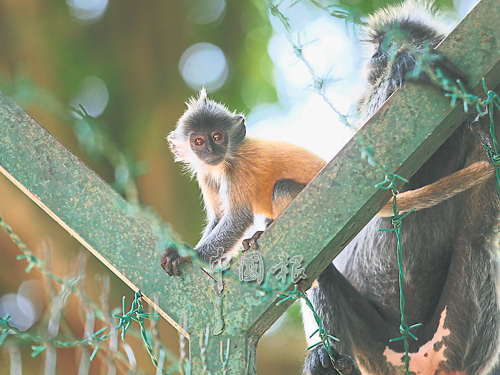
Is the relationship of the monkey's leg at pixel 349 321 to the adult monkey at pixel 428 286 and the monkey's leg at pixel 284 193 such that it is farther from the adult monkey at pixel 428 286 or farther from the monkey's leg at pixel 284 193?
the monkey's leg at pixel 284 193

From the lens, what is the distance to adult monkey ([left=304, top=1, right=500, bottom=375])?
2.36 m

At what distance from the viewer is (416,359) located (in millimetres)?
2441

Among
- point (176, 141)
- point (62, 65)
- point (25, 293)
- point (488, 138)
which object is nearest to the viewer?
point (488, 138)

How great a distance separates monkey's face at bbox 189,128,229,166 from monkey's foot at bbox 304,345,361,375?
1214 millimetres

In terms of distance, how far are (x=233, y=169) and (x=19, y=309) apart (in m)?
2.91

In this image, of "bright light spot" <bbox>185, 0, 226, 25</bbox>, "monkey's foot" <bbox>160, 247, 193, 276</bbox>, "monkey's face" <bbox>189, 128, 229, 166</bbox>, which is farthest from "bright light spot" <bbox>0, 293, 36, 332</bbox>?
"bright light spot" <bbox>185, 0, 226, 25</bbox>

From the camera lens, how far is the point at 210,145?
2.93 m

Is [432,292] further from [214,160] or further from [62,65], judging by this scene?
[62,65]

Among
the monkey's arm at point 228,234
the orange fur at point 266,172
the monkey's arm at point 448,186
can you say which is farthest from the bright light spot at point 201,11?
the monkey's arm at point 448,186

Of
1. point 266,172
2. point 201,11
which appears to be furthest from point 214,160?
point 201,11

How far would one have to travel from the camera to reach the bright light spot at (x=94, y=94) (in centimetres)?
532

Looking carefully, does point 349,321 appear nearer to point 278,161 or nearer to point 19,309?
point 278,161

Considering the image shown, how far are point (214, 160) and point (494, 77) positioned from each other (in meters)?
1.73

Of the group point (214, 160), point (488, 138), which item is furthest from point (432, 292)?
point (214, 160)
